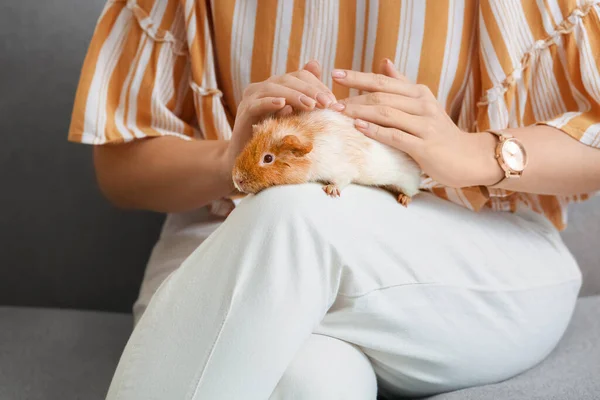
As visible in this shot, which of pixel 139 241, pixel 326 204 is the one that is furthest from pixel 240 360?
pixel 139 241

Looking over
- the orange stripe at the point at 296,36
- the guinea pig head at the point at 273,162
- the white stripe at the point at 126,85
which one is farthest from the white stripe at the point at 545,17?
the white stripe at the point at 126,85

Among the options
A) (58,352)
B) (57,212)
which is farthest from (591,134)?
(57,212)

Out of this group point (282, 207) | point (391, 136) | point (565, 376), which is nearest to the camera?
point (282, 207)

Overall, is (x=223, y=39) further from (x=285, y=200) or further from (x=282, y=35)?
(x=285, y=200)

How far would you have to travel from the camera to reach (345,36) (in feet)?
3.19

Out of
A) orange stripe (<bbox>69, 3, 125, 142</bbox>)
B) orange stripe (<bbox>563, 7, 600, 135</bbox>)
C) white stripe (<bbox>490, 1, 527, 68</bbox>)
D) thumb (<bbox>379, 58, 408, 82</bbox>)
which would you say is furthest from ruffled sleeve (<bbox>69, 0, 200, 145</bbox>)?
orange stripe (<bbox>563, 7, 600, 135</bbox>)

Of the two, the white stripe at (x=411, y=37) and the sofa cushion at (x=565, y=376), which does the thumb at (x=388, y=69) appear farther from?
the sofa cushion at (x=565, y=376)

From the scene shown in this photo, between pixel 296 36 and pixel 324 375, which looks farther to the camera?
pixel 296 36

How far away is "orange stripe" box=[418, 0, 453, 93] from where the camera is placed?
0.94m

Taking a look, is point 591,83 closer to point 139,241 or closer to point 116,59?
point 116,59

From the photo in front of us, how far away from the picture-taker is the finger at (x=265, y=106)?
77 cm

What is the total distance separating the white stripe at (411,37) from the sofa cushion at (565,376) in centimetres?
42

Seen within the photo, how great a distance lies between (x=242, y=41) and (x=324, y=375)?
19.8 inches

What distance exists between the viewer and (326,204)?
71 cm
